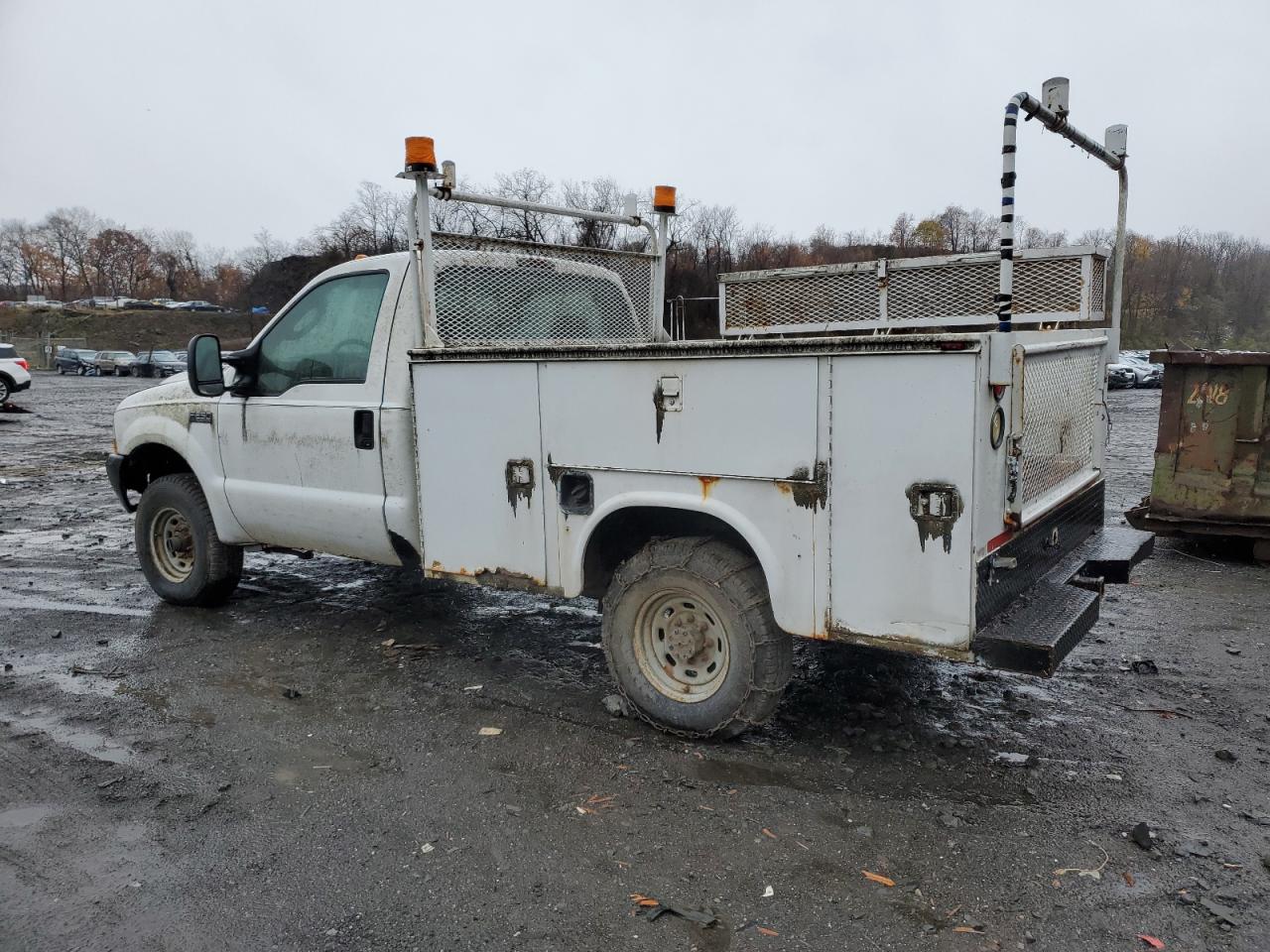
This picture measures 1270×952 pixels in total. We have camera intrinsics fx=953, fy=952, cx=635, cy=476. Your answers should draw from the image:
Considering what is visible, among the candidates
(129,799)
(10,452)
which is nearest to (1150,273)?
(10,452)

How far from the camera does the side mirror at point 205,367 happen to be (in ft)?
17.7

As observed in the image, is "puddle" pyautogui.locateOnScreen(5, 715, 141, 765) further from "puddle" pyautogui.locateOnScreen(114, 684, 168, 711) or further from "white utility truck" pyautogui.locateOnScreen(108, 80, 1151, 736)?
"white utility truck" pyautogui.locateOnScreen(108, 80, 1151, 736)

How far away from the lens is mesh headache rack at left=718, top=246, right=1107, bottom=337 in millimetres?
4570

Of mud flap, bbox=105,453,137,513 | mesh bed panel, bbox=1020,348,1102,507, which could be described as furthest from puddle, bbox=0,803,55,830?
mesh bed panel, bbox=1020,348,1102,507

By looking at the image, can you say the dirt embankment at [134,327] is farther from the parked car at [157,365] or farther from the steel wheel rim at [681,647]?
the steel wheel rim at [681,647]

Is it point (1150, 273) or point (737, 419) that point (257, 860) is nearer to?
point (737, 419)

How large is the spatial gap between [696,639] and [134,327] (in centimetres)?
8863

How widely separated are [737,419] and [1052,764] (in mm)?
1935

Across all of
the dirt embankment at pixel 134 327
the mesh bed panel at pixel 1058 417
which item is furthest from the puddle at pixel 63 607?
the dirt embankment at pixel 134 327

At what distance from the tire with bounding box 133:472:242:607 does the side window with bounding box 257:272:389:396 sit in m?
1.08

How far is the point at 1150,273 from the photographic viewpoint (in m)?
83.7

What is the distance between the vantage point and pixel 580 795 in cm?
371

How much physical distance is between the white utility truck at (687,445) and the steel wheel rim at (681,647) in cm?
1

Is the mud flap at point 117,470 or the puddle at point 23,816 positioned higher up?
the mud flap at point 117,470
